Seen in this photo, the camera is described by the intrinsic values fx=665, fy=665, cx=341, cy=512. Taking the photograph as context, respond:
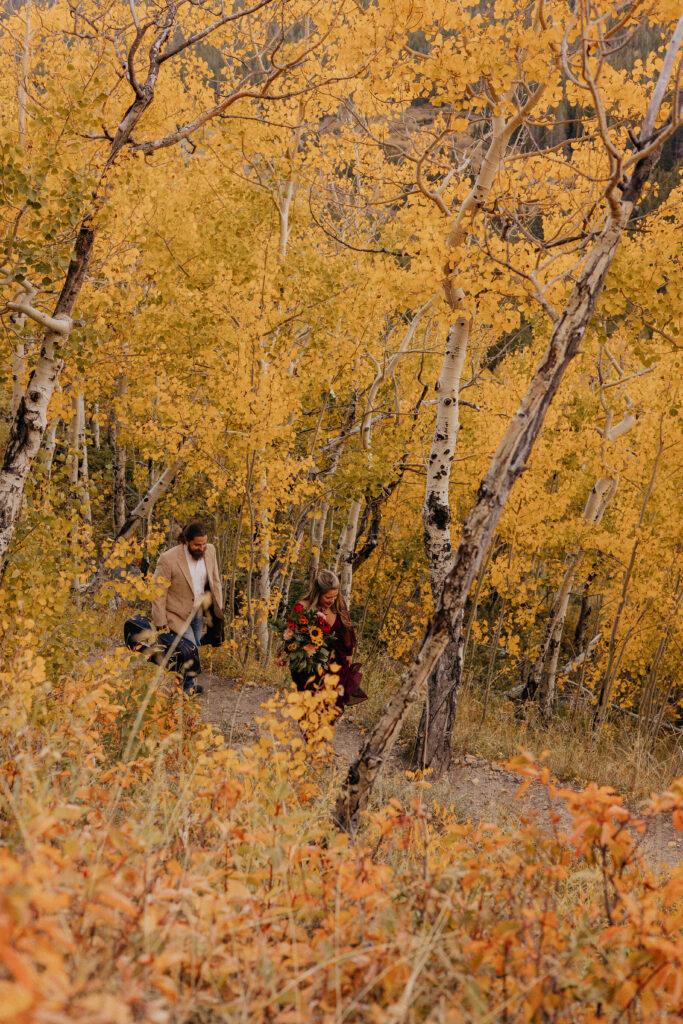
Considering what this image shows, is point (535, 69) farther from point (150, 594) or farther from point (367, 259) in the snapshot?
point (367, 259)

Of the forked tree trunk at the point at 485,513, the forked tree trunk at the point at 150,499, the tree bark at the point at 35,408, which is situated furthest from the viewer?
the forked tree trunk at the point at 150,499

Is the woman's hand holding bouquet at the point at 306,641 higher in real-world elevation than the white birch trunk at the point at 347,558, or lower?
lower

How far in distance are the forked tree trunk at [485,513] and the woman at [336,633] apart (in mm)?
1893

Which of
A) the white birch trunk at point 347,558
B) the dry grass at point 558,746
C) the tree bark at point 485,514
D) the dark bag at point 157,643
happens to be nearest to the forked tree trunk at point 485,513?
the tree bark at point 485,514

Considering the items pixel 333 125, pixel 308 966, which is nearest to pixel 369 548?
pixel 333 125

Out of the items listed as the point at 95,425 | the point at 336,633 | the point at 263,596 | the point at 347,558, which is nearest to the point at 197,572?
the point at 336,633

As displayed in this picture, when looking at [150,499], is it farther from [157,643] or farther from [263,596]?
[157,643]

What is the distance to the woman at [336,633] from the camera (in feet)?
17.1

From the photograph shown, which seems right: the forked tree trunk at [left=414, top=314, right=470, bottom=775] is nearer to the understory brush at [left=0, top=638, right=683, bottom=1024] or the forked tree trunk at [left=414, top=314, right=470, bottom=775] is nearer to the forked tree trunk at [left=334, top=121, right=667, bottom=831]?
the forked tree trunk at [left=334, top=121, right=667, bottom=831]

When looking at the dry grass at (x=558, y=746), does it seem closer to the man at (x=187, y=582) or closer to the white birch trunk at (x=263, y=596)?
the white birch trunk at (x=263, y=596)

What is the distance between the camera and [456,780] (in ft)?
22.6

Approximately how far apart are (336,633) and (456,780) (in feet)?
8.70

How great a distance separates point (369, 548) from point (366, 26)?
8.55 meters

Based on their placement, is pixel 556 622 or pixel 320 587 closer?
pixel 320 587
